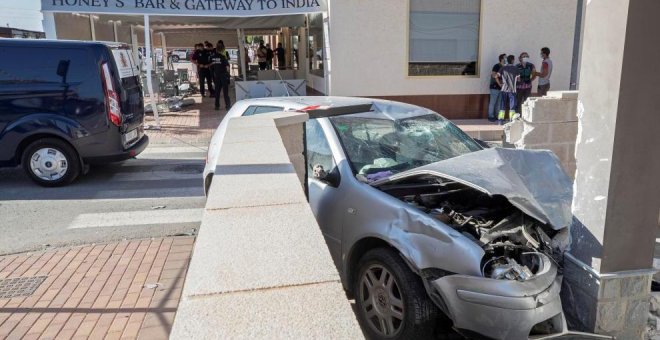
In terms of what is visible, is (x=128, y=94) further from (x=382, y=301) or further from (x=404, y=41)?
(x=404, y=41)

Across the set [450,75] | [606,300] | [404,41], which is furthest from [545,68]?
[606,300]

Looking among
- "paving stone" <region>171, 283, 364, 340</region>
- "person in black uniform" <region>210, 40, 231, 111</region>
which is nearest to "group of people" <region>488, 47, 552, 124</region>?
"person in black uniform" <region>210, 40, 231, 111</region>

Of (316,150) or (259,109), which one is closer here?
(316,150)

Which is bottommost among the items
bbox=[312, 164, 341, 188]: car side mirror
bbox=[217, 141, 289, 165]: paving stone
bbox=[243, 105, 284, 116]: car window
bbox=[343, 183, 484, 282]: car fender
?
A: bbox=[343, 183, 484, 282]: car fender

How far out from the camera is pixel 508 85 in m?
12.4

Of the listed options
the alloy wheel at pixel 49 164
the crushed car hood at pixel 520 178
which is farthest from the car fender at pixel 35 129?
the crushed car hood at pixel 520 178

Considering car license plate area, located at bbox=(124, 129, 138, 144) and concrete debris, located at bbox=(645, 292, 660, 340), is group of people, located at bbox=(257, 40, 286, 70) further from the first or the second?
concrete debris, located at bbox=(645, 292, 660, 340)

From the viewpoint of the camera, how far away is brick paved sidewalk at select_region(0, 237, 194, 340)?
3.72 meters

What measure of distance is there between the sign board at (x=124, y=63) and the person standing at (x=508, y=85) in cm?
800

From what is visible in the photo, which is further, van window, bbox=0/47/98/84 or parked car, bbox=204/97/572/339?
van window, bbox=0/47/98/84

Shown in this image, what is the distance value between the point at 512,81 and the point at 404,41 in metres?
2.70

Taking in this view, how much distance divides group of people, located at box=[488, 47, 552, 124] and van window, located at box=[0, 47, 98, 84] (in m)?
8.79

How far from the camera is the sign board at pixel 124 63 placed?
8156 mm

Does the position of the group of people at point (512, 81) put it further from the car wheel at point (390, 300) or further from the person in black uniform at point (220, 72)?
the car wheel at point (390, 300)
